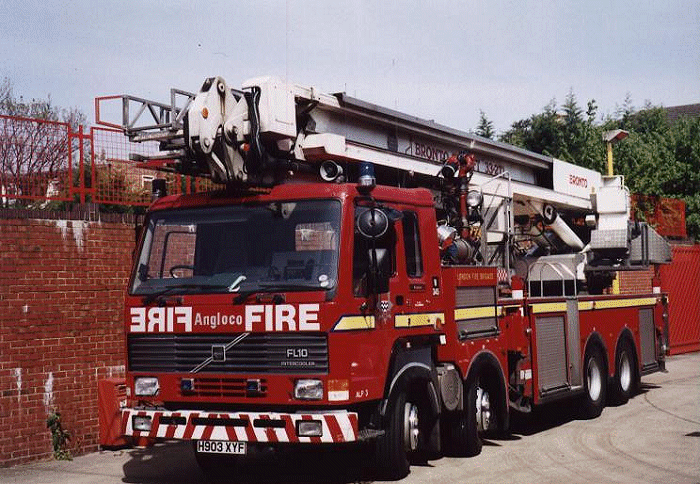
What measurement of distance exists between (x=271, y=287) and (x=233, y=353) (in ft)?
2.24

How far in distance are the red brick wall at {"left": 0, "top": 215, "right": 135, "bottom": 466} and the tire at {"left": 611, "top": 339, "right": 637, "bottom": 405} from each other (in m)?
7.49

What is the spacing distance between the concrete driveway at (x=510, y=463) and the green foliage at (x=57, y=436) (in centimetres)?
18

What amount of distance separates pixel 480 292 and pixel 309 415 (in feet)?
10.9

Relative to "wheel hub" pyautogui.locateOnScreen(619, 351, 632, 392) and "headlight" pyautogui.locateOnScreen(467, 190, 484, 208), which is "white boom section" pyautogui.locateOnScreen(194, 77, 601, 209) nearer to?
"headlight" pyautogui.locateOnScreen(467, 190, 484, 208)

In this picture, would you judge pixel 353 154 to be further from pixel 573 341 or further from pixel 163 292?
pixel 573 341

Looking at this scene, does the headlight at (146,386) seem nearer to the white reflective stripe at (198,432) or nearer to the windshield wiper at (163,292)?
the white reflective stripe at (198,432)

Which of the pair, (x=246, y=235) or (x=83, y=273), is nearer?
(x=246, y=235)

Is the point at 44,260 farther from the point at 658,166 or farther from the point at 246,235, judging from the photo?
the point at 658,166

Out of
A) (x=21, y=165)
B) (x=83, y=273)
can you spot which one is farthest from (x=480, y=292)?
(x=21, y=165)

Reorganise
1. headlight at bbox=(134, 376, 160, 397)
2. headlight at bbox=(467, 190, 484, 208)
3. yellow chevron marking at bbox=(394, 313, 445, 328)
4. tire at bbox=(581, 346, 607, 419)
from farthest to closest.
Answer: tire at bbox=(581, 346, 607, 419)
headlight at bbox=(467, 190, 484, 208)
yellow chevron marking at bbox=(394, 313, 445, 328)
headlight at bbox=(134, 376, 160, 397)

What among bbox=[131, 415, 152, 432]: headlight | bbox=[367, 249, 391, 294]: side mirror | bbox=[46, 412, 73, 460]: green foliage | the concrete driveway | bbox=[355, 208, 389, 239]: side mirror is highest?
bbox=[355, 208, 389, 239]: side mirror

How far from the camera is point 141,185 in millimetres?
12766

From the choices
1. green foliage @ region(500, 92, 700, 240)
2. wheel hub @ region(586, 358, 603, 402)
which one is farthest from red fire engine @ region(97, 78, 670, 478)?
green foliage @ region(500, 92, 700, 240)

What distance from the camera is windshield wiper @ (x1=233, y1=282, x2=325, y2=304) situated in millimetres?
8023
